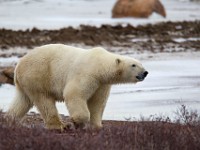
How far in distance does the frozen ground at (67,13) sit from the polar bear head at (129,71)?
15123mm

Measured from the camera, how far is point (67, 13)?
2975cm

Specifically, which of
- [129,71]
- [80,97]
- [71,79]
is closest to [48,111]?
[71,79]

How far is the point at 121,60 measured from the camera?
9.34 m

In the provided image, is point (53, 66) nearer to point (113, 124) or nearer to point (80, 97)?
point (80, 97)

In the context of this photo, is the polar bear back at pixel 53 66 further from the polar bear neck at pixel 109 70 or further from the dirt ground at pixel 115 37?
the dirt ground at pixel 115 37

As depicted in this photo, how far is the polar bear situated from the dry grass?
113cm

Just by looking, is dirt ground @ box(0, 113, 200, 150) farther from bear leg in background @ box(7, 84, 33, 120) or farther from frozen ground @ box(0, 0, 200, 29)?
frozen ground @ box(0, 0, 200, 29)

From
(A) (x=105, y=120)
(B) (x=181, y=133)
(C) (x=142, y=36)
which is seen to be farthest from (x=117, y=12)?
(B) (x=181, y=133)

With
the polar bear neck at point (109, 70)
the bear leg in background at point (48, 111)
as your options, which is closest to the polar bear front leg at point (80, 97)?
the polar bear neck at point (109, 70)

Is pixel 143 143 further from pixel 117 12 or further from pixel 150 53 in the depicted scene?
pixel 117 12

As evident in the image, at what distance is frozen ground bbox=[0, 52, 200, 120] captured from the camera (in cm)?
1208

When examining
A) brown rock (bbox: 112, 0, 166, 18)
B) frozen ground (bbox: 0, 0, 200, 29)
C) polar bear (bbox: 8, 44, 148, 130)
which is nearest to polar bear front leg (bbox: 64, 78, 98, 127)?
polar bear (bbox: 8, 44, 148, 130)

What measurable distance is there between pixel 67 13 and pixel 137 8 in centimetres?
334

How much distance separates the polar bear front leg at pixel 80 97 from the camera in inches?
358
